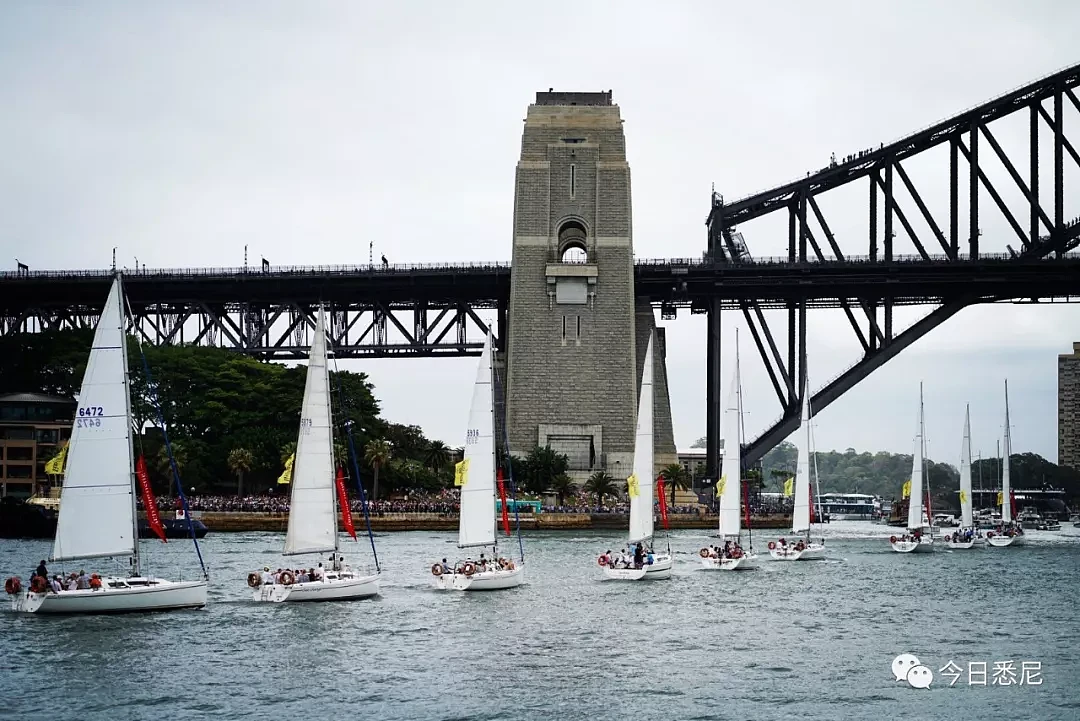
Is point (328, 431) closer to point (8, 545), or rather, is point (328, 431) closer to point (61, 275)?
point (8, 545)

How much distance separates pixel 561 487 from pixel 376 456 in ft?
47.8

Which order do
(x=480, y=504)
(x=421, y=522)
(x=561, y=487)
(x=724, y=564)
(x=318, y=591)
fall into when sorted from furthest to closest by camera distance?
(x=561, y=487), (x=421, y=522), (x=724, y=564), (x=480, y=504), (x=318, y=591)

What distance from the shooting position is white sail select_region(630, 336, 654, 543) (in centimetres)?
7200

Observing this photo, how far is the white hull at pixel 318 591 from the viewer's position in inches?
2293

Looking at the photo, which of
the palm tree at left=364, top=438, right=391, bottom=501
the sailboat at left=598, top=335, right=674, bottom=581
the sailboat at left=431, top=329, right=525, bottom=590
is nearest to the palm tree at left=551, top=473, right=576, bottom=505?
the palm tree at left=364, top=438, right=391, bottom=501

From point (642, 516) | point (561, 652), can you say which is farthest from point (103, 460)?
point (642, 516)

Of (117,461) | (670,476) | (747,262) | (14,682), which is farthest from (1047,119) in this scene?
(14,682)

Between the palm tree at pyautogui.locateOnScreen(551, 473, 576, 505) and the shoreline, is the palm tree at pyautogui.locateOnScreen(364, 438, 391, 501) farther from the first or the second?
the palm tree at pyautogui.locateOnScreen(551, 473, 576, 505)

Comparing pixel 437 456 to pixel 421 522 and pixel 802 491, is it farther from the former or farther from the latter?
pixel 802 491

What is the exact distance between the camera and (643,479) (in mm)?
72938

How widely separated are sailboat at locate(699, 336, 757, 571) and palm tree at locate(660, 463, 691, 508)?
50473 mm

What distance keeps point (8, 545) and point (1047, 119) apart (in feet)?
286

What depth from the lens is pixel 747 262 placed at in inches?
5551

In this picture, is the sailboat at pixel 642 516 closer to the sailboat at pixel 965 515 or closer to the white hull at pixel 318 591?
the white hull at pixel 318 591
